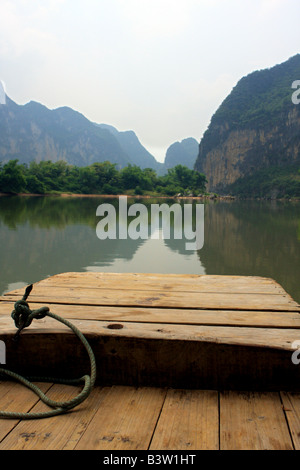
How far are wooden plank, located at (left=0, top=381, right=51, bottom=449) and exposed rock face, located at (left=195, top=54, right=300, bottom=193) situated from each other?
10029cm

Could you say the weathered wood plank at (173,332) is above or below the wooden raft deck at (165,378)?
above

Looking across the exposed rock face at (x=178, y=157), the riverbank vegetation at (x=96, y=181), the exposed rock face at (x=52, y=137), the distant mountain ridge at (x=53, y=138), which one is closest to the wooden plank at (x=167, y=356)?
the riverbank vegetation at (x=96, y=181)

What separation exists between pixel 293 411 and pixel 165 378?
41 cm

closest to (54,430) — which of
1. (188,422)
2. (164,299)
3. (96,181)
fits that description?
(188,422)

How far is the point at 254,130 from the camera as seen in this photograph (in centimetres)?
10444

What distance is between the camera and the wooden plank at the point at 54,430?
0.89 m

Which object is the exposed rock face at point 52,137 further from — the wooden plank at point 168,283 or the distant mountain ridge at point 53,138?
the wooden plank at point 168,283

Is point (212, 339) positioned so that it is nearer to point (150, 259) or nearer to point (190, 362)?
point (190, 362)

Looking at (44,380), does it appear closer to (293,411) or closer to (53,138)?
(293,411)

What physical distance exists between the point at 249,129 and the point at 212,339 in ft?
373

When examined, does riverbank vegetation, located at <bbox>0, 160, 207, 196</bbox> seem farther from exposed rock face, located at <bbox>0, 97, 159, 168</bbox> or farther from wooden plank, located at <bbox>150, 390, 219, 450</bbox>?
exposed rock face, located at <bbox>0, 97, 159, 168</bbox>

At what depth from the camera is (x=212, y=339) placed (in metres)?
1.14

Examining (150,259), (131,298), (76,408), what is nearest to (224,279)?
(131,298)

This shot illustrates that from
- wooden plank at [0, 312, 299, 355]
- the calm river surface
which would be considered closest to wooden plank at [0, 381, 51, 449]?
wooden plank at [0, 312, 299, 355]
